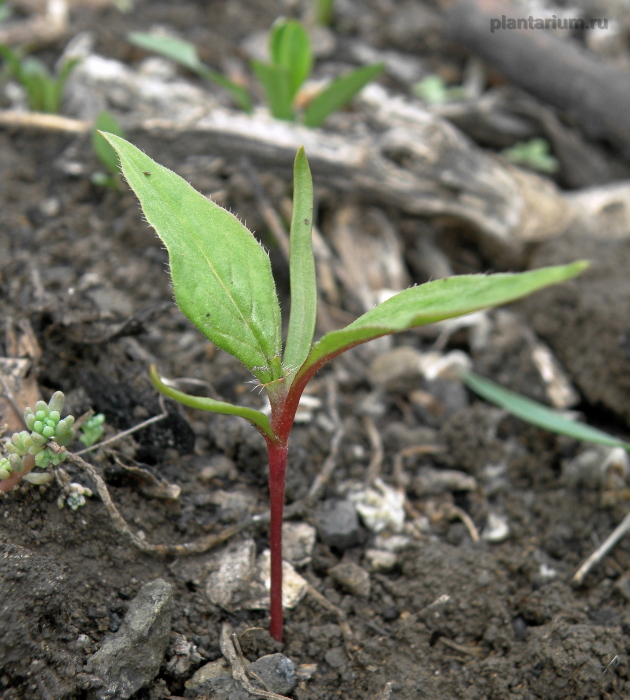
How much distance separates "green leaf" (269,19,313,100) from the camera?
2855 millimetres

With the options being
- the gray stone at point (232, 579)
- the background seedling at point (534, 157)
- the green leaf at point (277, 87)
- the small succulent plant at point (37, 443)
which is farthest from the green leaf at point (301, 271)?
the background seedling at point (534, 157)

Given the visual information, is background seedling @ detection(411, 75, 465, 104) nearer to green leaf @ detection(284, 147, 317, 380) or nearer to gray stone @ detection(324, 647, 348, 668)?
green leaf @ detection(284, 147, 317, 380)

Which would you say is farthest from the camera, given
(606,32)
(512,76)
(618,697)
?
(606,32)

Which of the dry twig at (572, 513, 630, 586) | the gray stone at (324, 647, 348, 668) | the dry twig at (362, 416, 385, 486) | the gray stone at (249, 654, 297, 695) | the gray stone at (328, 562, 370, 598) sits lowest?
the dry twig at (572, 513, 630, 586)

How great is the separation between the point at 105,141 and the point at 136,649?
2025 mm

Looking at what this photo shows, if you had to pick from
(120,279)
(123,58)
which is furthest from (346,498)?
(123,58)

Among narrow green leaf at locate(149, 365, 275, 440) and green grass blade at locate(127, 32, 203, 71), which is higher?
green grass blade at locate(127, 32, 203, 71)

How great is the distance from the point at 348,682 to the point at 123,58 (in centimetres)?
340

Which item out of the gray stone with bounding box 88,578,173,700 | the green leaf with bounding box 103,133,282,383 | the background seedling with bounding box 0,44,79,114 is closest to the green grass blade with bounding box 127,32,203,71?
the background seedling with bounding box 0,44,79,114

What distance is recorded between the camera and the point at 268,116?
3053mm

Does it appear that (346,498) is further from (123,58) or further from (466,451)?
(123,58)

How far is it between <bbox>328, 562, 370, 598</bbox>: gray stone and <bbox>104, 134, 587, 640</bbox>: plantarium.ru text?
520 mm

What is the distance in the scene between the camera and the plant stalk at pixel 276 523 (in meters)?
1.40

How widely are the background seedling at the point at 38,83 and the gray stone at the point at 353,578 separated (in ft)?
8.56
